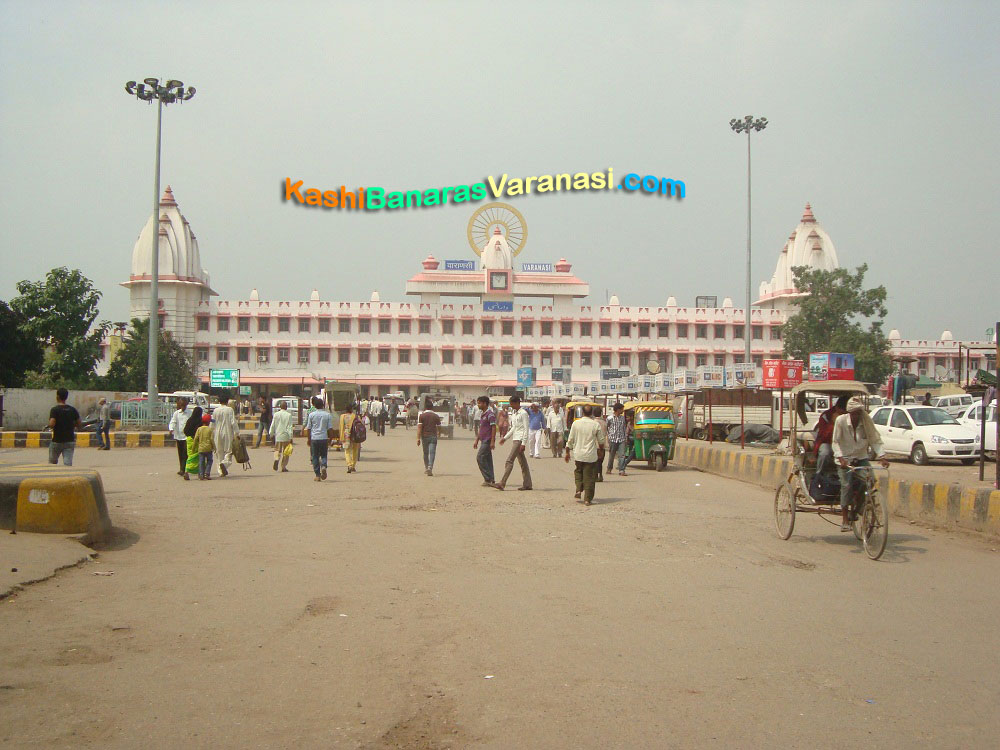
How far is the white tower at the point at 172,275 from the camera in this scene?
6769cm

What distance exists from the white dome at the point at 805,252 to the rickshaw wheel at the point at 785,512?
64480 mm

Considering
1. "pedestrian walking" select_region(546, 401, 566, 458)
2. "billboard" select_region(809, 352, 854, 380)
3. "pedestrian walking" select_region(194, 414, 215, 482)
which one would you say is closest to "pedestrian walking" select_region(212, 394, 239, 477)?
"pedestrian walking" select_region(194, 414, 215, 482)

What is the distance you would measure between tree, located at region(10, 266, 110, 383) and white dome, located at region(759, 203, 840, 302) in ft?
169

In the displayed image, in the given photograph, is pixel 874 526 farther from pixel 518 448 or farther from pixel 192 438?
pixel 192 438

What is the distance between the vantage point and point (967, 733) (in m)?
4.20

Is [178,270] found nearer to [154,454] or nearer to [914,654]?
[154,454]

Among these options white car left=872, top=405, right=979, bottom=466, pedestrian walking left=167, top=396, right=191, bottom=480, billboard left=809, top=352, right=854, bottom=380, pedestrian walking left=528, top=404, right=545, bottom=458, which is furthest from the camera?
pedestrian walking left=528, top=404, right=545, bottom=458

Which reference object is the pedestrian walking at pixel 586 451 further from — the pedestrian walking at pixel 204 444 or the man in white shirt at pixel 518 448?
the pedestrian walking at pixel 204 444

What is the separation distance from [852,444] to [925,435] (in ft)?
45.4

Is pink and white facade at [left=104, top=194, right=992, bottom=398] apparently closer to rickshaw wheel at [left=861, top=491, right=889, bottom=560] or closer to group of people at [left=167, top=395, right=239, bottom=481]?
group of people at [left=167, top=395, right=239, bottom=481]

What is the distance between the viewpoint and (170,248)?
6750 cm

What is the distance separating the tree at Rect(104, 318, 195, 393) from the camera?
52.7m

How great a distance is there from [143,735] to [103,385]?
49.4m

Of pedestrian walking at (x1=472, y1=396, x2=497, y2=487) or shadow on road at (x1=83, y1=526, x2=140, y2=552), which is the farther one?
pedestrian walking at (x1=472, y1=396, x2=497, y2=487)
